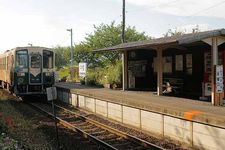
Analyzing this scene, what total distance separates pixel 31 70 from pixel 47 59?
126 cm

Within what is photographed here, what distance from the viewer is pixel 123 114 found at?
15172 millimetres

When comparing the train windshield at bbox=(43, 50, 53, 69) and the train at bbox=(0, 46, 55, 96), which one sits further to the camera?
the train windshield at bbox=(43, 50, 53, 69)

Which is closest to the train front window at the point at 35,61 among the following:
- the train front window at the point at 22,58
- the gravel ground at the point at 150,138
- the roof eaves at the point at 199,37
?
the train front window at the point at 22,58

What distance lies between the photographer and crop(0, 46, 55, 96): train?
23.4 metres

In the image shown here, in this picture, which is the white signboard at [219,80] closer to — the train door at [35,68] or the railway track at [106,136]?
the railway track at [106,136]

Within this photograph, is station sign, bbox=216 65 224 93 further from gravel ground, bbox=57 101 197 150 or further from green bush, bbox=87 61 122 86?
green bush, bbox=87 61 122 86

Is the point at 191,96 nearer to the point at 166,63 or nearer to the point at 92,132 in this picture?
the point at 166,63

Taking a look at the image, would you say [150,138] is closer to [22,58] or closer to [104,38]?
[22,58]

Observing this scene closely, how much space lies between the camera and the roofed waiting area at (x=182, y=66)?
559 inches

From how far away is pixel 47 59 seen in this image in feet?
79.9

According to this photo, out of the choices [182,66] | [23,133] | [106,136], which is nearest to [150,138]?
[106,136]

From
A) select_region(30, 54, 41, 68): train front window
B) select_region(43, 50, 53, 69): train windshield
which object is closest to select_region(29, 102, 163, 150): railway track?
select_region(30, 54, 41, 68): train front window

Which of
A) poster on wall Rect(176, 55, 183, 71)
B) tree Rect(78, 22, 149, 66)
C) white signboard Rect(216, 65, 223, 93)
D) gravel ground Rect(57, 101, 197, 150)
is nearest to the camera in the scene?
gravel ground Rect(57, 101, 197, 150)

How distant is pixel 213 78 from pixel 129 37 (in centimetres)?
3709
